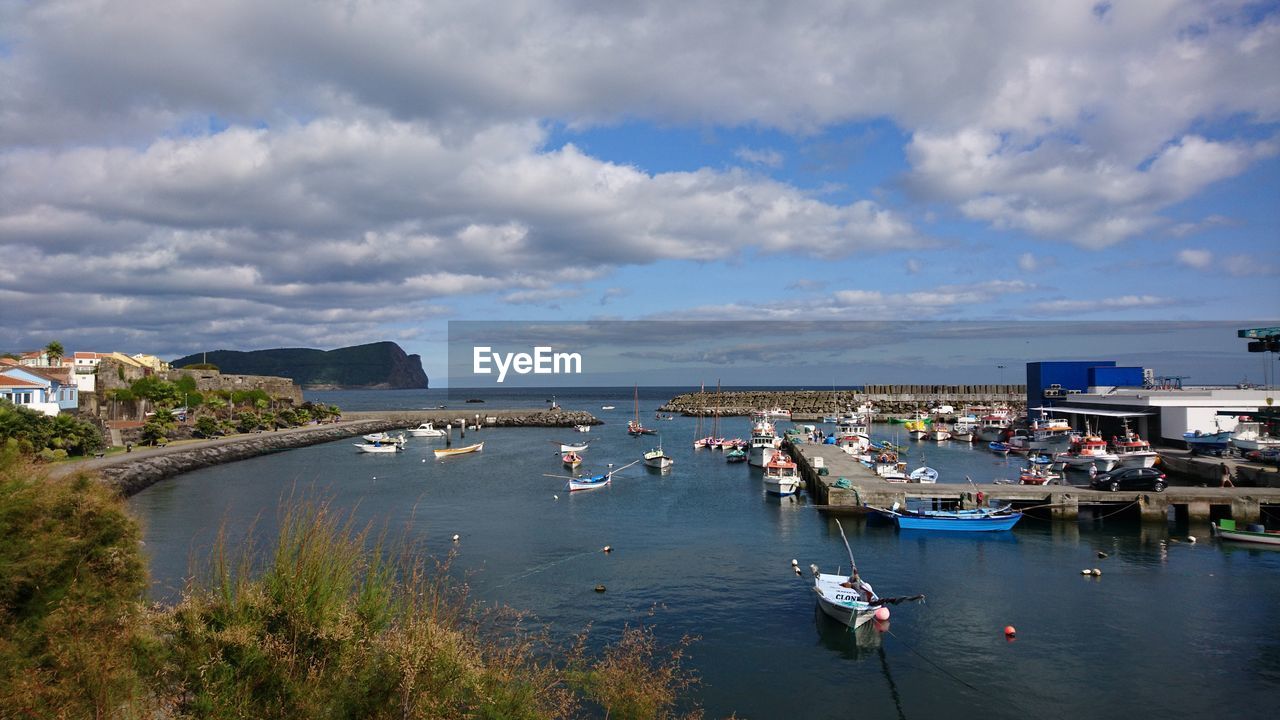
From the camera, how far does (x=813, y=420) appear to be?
448 ft

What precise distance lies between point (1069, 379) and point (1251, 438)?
118 ft

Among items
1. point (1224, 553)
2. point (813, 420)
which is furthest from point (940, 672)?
point (813, 420)

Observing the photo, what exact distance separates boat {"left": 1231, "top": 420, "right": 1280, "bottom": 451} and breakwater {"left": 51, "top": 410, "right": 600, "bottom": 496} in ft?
214

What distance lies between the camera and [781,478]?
4862cm

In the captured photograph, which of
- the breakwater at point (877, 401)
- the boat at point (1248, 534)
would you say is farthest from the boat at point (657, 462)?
the breakwater at point (877, 401)

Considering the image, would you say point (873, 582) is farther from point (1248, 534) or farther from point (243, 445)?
point (243, 445)

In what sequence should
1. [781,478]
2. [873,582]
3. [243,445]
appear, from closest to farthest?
[873,582], [781,478], [243,445]

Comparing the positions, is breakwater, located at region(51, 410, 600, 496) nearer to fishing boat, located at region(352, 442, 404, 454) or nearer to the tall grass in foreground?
the tall grass in foreground

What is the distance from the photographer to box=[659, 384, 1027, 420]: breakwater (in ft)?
493

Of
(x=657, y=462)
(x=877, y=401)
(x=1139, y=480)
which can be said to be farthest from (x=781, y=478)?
(x=877, y=401)

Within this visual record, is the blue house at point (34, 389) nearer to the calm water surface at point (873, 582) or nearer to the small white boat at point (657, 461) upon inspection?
the calm water surface at point (873, 582)

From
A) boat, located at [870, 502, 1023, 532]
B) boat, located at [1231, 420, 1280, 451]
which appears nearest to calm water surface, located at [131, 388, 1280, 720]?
boat, located at [870, 502, 1023, 532]

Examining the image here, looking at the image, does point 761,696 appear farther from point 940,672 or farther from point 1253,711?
point 1253,711

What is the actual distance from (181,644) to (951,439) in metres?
100
